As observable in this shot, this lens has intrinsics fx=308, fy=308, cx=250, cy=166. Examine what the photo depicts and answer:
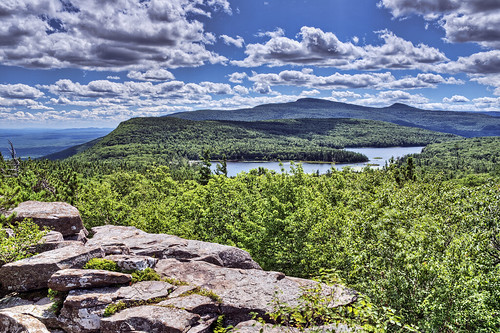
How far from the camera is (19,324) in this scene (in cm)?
1557

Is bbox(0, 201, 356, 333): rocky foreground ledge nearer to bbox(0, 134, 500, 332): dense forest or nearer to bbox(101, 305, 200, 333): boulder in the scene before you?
bbox(101, 305, 200, 333): boulder

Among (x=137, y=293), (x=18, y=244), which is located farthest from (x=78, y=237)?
(x=137, y=293)

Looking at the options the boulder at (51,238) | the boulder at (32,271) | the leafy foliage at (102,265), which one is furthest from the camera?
the boulder at (51,238)

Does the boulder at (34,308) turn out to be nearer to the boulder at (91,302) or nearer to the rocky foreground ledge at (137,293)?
the rocky foreground ledge at (137,293)

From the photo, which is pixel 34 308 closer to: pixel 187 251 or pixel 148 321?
pixel 148 321

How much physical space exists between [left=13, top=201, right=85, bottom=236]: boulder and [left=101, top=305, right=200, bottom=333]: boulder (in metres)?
15.4

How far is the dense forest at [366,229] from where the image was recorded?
15.2 metres

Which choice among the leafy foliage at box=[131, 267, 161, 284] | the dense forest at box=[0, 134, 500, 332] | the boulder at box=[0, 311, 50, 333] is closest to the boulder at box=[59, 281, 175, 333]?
the boulder at box=[0, 311, 50, 333]

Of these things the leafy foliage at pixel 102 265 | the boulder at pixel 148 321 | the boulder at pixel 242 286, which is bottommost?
the boulder at pixel 242 286

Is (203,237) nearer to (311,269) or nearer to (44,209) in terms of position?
Result: (311,269)

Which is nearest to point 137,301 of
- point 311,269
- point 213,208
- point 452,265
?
point 452,265

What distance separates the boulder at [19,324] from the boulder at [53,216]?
11600mm

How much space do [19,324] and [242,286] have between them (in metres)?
11.7

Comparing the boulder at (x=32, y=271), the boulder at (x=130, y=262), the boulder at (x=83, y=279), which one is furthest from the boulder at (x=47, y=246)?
the boulder at (x=83, y=279)
